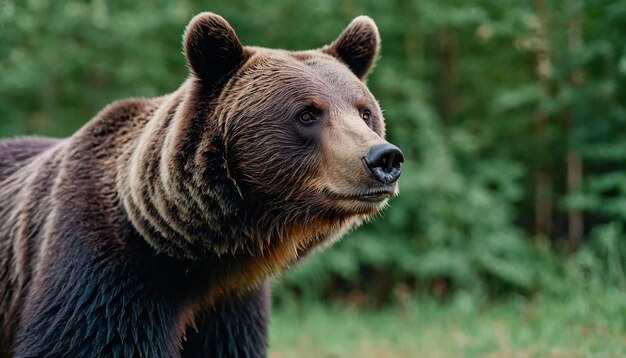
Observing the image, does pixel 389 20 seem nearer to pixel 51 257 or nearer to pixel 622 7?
pixel 622 7

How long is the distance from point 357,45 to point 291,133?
1.02 metres

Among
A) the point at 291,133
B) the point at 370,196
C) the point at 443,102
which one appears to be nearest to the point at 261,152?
the point at 291,133

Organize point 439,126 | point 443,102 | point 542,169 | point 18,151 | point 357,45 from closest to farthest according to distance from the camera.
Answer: point 357,45
point 18,151
point 542,169
point 439,126
point 443,102

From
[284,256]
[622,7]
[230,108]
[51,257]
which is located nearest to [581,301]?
[622,7]

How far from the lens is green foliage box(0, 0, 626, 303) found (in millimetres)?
9359

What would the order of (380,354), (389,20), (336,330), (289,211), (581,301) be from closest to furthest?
(289,211) → (581,301) → (380,354) → (336,330) → (389,20)

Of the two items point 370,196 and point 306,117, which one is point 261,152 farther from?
point 370,196

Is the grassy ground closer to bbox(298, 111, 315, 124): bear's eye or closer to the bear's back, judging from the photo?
bbox(298, 111, 315, 124): bear's eye

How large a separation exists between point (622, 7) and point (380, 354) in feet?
14.1

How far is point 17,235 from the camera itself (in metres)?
4.21

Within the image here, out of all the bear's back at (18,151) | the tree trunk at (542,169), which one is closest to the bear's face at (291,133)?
the bear's back at (18,151)

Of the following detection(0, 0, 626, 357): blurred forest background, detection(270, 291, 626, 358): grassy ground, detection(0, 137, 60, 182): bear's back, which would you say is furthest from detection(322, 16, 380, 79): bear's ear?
detection(0, 0, 626, 357): blurred forest background

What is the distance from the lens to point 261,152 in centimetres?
368

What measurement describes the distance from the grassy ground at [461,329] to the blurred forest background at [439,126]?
0.05m
